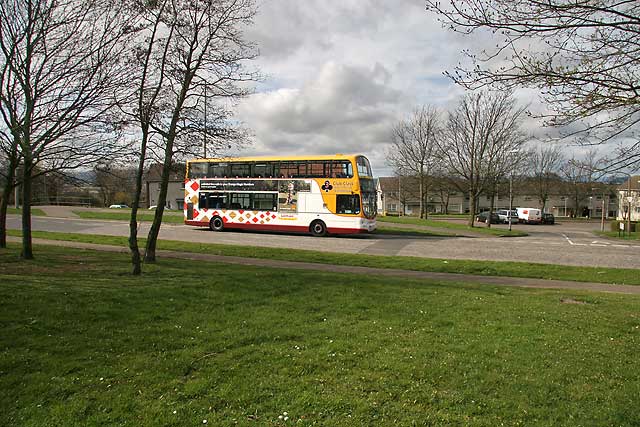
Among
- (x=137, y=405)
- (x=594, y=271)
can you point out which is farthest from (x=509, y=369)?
(x=594, y=271)

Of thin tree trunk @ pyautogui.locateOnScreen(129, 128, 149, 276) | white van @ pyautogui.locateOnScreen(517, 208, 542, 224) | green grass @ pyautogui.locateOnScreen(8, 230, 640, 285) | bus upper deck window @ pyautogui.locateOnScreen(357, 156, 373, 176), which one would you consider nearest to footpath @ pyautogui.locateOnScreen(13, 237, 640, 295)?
green grass @ pyautogui.locateOnScreen(8, 230, 640, 285)

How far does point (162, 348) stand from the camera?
5.22 metres

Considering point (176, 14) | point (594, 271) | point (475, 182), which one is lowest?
point (594, 271)

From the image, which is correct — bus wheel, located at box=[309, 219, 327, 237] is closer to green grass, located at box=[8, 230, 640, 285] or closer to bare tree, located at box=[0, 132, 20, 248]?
green grass, located at box=[8, 230, 640, 285]

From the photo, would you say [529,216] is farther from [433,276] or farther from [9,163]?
[9,163]

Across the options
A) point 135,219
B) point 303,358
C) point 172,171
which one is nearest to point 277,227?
point 172,171

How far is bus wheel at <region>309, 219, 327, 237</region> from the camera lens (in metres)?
24.9

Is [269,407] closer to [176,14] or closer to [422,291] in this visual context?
[422,291]

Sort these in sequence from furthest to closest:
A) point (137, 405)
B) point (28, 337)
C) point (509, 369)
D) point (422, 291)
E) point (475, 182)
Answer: point (475, 182) → point (422, 291) → point (28, 337) → point (509, 369) → point (137, 405)

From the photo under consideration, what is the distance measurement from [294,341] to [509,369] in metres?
2.54

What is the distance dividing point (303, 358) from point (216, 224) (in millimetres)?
23384

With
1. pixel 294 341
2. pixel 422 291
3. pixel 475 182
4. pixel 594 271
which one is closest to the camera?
pixel 294 341

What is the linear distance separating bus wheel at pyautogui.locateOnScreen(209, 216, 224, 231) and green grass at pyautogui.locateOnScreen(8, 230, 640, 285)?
8.23 meters

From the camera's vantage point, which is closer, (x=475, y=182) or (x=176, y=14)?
(x=176, y=14)
